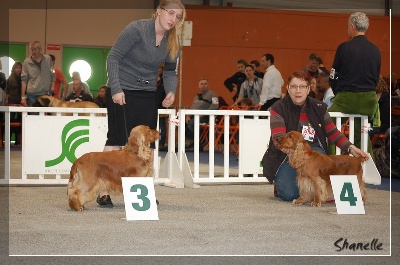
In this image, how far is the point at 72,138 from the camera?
22.4 ft

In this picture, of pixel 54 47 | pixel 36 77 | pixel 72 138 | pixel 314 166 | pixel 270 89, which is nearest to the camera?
pixel 314 166

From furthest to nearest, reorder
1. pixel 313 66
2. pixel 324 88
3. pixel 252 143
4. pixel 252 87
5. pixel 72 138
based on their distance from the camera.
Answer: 1. pixel 252 87
2. pixel 313 66
3. pixel 324 88
4. pixel 252 143
5. pixel 72 138

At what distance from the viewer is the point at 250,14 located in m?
16.9

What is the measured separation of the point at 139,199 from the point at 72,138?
225 centimetres

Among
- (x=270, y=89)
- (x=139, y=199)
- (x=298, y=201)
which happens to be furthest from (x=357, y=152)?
(x=270, y=89)

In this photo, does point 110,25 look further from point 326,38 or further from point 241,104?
point 241,104

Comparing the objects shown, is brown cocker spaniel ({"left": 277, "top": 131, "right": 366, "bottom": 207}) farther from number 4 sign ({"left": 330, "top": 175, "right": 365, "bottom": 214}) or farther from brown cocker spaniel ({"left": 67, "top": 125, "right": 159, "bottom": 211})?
brown cocker spaniel ({"left": 67, "top": 125, "right": 159, "bottom": 211})

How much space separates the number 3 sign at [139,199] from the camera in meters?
4.65

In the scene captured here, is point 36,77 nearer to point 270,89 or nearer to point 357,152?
point 270,89

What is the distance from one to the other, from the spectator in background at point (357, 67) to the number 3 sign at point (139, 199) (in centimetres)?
244

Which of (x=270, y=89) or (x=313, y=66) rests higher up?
(x=313, y=66)

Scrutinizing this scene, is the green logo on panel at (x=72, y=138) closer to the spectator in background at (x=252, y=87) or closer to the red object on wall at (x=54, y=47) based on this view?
the spectator in background at (x=252, y=87)

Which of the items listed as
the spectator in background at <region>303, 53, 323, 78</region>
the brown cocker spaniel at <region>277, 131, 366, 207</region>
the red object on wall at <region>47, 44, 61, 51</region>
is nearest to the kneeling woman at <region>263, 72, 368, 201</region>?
the brown cocker spaniel at <region>277, 131, 366, 207</region>

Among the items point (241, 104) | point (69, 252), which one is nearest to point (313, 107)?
point (69, 252)
